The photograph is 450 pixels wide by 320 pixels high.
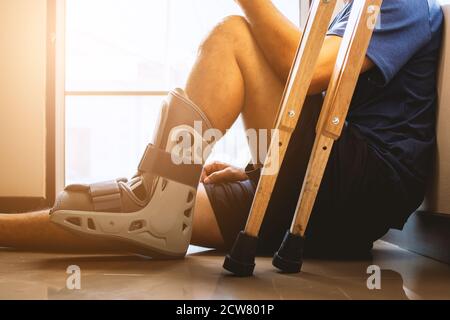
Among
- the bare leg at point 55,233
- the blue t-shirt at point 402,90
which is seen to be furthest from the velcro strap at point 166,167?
the blue t-shirt at point 402,90

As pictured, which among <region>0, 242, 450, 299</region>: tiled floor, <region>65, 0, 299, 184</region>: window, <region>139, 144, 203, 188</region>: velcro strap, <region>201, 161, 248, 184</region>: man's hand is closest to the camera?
<region>0, 242, 450, 299</region>: tiled floor

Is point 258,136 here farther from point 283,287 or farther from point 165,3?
point 165,3

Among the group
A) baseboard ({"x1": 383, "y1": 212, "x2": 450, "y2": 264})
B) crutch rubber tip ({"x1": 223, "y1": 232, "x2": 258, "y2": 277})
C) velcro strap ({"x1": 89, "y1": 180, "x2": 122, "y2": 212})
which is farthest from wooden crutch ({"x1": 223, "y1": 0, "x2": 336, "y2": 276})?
baseboard ({"x1": 383, "y1": 212, "x2": 450, "y2": 264})

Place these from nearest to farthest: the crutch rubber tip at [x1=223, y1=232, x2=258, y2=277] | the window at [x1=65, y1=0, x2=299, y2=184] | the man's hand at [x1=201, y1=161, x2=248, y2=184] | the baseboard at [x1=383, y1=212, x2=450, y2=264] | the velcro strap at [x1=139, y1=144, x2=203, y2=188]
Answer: the crutch rubber tip at [x1=223, y1=232, x2=258, y2=277] < the velcro strap at [x1=139, y1=144, x2=203, y2=188] < the baseboard at [x1=383, y1=212, x2=450, y2=264] < the man's hand at [x1=201, y1=161, x2=248, y2=184] < the window at [x1=65, y1=0, x2=299, y2=184]

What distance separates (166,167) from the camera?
1.04m

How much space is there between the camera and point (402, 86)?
44.9 inches

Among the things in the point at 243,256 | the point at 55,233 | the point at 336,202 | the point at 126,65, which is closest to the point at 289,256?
the point at 243,256

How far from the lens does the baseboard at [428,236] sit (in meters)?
1.21

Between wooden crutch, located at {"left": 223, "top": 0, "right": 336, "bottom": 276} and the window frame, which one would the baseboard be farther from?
the window frame

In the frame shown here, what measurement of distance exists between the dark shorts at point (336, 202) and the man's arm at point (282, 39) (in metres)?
0.14

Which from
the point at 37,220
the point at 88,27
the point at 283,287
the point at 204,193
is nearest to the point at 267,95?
the point at 204,193

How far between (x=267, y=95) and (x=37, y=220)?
0.65 meters

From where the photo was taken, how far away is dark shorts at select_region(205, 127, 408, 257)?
1.09m

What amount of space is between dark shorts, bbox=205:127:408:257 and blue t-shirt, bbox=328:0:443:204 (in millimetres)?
45
